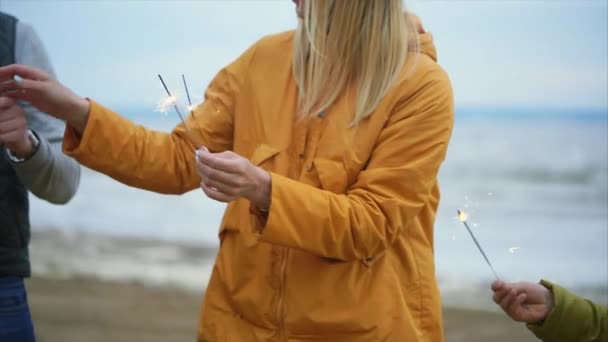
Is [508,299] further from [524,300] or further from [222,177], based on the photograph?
[222,177]

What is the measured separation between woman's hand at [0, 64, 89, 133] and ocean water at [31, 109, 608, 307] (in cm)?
290

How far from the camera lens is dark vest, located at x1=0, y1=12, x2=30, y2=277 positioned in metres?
2.42

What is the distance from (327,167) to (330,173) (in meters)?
0.02

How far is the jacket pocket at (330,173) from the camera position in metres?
2.00

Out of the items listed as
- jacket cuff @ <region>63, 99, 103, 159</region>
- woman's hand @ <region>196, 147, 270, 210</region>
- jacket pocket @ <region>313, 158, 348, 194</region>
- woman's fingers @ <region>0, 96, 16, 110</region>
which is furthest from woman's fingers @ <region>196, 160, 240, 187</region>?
woman's fingers @ <region>0, 96, 16, 110</region>

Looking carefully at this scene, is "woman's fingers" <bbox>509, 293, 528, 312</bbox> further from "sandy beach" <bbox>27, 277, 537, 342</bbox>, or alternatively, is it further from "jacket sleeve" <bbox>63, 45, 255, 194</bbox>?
"sandy beach" <bbox>27, 277, 537, 342</bbox>

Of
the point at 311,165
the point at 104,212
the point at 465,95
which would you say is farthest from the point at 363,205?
the point at 465,95

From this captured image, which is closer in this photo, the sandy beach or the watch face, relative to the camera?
the watch face

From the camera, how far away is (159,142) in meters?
2.19

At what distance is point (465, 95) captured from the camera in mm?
11438

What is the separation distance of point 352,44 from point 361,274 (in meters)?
0.56

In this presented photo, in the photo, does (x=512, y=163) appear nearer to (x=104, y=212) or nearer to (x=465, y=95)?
(x=465, y=95)

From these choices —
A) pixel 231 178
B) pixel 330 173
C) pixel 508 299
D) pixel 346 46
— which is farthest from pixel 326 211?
pixel 508 299

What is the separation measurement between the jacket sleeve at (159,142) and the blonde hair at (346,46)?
22cm
